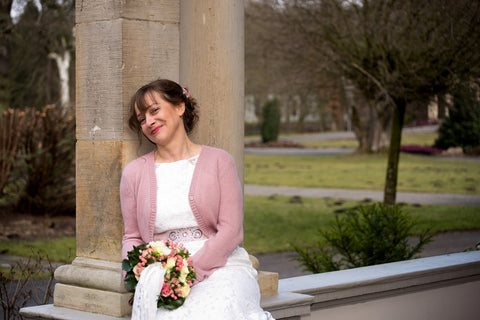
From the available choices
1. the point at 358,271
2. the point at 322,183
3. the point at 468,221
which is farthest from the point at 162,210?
the point at 322,183

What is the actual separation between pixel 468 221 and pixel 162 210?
10433 mm

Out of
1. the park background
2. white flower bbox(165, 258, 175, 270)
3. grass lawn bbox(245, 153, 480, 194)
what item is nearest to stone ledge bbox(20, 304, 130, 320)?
white flower bbox(165, 258, 175, 270)

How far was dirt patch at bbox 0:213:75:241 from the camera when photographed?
11008mm

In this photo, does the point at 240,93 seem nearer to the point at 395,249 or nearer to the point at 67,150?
the point at 395,249

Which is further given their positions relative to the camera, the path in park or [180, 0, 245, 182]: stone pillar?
the path in park

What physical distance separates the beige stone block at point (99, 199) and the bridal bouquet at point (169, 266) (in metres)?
0.68

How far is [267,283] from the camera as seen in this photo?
4.13m

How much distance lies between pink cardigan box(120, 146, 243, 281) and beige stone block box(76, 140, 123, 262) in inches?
12.9

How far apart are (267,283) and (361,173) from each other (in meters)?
20.2

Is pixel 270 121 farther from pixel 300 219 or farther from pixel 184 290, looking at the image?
pixel 184 290

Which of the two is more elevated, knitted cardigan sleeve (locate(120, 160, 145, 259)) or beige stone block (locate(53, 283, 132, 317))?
knitted cardigan sleeve (locate(120, 160, 145, 259))

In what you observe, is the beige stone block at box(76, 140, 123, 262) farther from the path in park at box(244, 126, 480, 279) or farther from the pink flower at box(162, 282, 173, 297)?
the path in park at box(244, 126, 480, 279)

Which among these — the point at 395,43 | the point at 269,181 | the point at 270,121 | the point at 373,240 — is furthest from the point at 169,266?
the point at 270,121

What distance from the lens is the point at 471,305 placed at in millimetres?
5270
